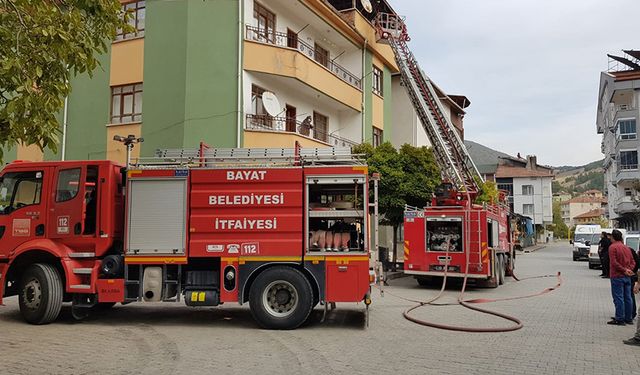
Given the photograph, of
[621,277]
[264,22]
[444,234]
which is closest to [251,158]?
[621,277]

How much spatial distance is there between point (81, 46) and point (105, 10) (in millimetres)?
592

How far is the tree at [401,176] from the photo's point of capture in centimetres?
2027

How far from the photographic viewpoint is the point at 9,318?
9.97 m

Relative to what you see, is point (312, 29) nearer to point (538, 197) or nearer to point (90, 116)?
point (90, 116)

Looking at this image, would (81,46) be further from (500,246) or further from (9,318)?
(500,246)

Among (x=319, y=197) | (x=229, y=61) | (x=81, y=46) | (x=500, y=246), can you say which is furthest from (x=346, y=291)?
(x=229, y=61)

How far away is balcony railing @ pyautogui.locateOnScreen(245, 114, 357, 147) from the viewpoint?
19.1 metres

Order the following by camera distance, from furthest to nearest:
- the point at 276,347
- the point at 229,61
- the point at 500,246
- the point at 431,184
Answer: the point at 431,184
the point at 229,61
the point at 500,246
the point at 276,347

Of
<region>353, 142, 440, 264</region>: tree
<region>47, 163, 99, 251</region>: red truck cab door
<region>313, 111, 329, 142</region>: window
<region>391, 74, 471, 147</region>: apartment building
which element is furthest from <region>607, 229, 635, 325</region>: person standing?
<region>391, 74, 471, 147</region>: apartment building

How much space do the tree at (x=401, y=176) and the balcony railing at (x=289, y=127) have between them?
2439mm

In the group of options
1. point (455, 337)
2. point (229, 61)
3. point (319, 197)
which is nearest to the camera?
point (455, 337)

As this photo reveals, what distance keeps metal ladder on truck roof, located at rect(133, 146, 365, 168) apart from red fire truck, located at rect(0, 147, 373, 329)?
0.02m

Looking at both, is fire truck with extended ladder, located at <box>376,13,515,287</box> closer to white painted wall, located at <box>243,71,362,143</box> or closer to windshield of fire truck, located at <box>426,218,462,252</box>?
windshield of fire truck, located at <box>426,218,462,252</box>

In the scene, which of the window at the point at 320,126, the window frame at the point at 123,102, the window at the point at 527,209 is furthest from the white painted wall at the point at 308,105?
the window at the point at 527,209
